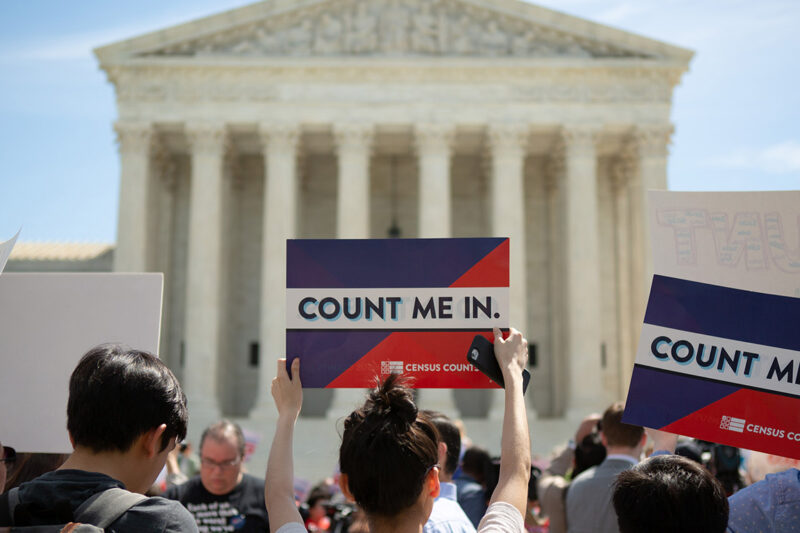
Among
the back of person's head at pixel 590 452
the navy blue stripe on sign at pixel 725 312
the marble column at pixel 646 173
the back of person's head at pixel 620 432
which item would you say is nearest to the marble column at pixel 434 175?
the marble column at pixel 646 173

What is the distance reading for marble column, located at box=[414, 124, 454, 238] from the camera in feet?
123

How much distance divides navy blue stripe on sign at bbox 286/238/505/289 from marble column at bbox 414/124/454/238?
105ft

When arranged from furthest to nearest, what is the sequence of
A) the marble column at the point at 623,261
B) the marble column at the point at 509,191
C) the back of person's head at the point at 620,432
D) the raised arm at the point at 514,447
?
1. the marble column at the point at 623,261
2. the marble column at the point at 509,191
3. the back of person's head at the point at 620,432
4. the raised arm at the point at 514,447

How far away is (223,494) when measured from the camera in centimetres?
750

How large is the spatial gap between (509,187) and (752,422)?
32.8m

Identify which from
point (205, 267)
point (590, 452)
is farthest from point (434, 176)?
point (590, 452)

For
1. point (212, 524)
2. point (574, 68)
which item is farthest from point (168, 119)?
point (212, 524)

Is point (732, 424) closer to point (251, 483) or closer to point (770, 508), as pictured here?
point (770, 508)

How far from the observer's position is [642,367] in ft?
17.6

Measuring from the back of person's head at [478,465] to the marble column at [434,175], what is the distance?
92.0 ft

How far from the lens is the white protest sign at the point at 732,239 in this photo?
18.1ft

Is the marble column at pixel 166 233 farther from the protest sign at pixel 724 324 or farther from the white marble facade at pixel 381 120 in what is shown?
the protest sign at pixel 724 324

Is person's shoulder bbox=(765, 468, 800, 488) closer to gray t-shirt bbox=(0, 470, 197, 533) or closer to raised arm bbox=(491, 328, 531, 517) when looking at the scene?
raised arm bbox=(491, 328, 531, 517)

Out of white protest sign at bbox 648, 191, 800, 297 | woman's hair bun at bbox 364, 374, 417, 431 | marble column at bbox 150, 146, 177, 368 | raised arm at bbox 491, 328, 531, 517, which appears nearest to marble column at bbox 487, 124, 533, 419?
marble column at bbox 150, 146, 177, 368
